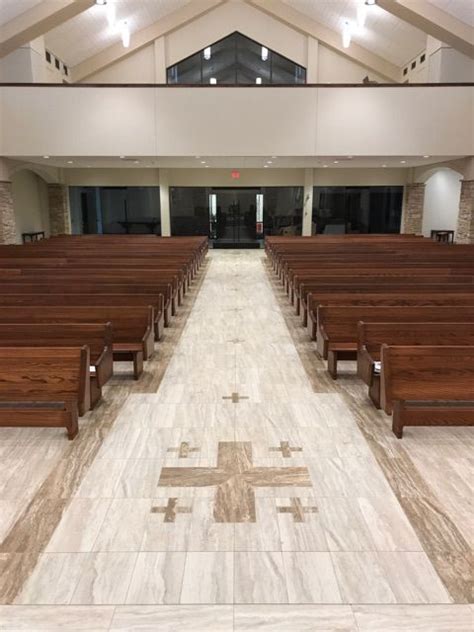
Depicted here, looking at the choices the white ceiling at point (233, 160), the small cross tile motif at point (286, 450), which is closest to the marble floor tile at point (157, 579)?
the small cross tile motif at point (286, 450)

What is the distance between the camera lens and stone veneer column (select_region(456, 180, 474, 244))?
1052cm

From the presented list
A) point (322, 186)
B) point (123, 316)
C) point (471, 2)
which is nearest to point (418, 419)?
point (123, 316)

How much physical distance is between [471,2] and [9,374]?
10.1 metres

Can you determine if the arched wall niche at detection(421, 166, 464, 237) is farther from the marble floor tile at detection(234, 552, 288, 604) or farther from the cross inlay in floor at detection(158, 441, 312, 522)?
the marble floor tile at detection(234, 552, 288, 604)

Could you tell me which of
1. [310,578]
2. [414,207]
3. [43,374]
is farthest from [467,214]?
[310,578]

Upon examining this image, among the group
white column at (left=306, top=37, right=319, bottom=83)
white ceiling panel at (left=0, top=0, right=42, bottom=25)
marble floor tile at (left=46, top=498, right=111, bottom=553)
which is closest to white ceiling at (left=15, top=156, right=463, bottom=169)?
white ceiling panel at (left=0, top=0, right=42, bottom=25)

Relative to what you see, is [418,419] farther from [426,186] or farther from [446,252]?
[426,186]

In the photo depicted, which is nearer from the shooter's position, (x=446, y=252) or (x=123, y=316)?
(x=123, y=316)

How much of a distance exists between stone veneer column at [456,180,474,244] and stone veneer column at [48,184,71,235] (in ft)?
35.1

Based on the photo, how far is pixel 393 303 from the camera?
5043 millimetres

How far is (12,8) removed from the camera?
30.3 ft

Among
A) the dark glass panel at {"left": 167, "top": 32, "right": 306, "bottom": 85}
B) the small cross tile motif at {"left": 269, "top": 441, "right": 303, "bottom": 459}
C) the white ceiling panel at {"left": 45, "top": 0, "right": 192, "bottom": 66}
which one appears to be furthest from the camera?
the dark glass panel at {"left": 167, "top": 32, "right": 306, "bottom": 85}

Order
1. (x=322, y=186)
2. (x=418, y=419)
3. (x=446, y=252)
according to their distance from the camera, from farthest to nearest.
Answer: (x=322, y=186), (x=446, y=252), (x=418, y=419)

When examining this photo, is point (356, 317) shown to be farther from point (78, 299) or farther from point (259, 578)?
point (259, 578)
